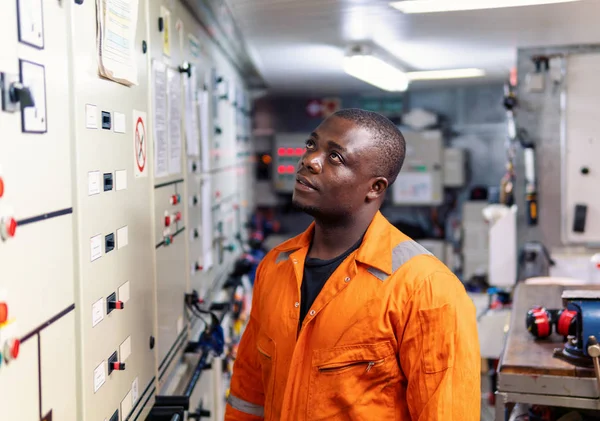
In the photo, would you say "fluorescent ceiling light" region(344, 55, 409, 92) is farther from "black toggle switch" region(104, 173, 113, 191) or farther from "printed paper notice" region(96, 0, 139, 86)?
"black toggle switch" region(104, 173, 113, 191)

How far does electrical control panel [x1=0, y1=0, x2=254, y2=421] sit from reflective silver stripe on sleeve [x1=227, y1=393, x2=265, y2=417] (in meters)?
0.35

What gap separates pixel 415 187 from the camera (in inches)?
340

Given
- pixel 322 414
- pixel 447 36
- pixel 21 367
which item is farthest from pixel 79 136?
pixel 447 36

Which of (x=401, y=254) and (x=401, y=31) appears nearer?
(x=401, y=254)

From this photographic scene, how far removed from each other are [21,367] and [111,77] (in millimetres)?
903

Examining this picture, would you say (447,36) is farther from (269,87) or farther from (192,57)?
(269,87)

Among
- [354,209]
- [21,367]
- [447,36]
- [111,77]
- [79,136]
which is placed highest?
[447,36]

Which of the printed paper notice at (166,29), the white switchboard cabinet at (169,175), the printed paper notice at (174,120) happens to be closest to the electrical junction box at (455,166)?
the white switchboard cabinet at (169,175)

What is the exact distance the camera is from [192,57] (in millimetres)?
3514

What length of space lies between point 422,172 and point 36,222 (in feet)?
24.5

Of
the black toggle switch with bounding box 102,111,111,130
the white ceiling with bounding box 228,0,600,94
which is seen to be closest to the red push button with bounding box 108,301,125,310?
the black toggle switch with bounding box 102,111,111,130

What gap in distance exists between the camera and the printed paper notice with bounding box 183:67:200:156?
3.24 metres

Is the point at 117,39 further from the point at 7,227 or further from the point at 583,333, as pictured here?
the point at 583,333

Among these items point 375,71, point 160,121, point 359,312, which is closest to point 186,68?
point 160,121
